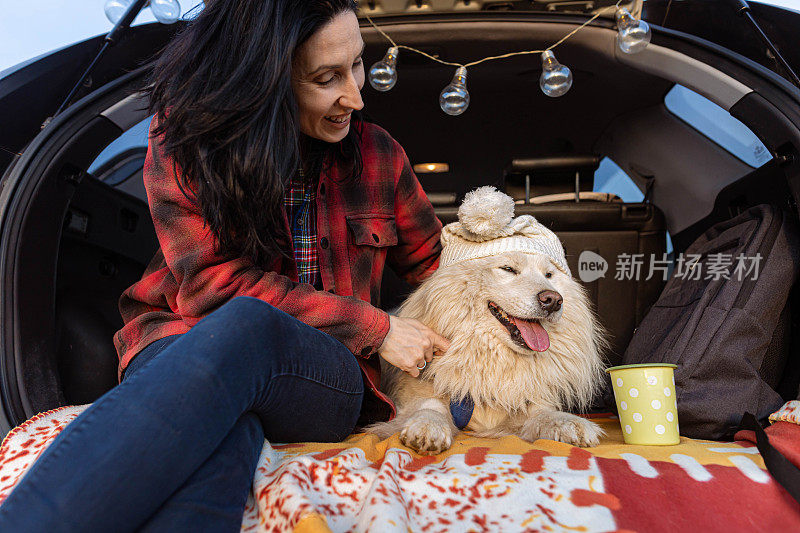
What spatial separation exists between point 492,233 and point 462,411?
64 cm

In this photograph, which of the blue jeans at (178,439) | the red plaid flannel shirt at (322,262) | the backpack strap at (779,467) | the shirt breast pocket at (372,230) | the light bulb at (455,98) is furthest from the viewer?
the light bulb at (455,98)

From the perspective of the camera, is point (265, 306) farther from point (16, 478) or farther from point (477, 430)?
point (477, 430)

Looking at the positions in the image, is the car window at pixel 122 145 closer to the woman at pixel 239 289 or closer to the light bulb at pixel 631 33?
the woman at pixel 239 289

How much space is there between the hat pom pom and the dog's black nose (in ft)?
0.95

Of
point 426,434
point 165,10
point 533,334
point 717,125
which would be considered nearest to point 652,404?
point 533,334

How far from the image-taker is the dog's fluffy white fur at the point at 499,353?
1.69 metres

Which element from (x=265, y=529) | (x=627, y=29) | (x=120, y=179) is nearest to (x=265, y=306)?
(x=265, y=529)

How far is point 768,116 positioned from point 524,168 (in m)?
1.22

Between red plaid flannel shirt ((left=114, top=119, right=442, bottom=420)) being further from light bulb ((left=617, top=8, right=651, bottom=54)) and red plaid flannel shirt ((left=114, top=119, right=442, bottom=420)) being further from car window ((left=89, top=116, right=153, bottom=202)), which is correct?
light bulb ((left=617, top=8, right=651, bottom=54))

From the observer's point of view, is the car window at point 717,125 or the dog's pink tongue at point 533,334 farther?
the car window at point 717,125

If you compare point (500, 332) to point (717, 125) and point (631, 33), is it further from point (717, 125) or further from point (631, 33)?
point (717, 125)

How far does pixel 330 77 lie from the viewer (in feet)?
4.82

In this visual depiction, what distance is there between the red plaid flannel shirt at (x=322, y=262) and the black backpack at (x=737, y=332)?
3.23 feet

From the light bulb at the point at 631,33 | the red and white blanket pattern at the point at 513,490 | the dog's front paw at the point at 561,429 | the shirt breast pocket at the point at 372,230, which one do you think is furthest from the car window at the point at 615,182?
the red and white blanket pattern at the point at 513,490
